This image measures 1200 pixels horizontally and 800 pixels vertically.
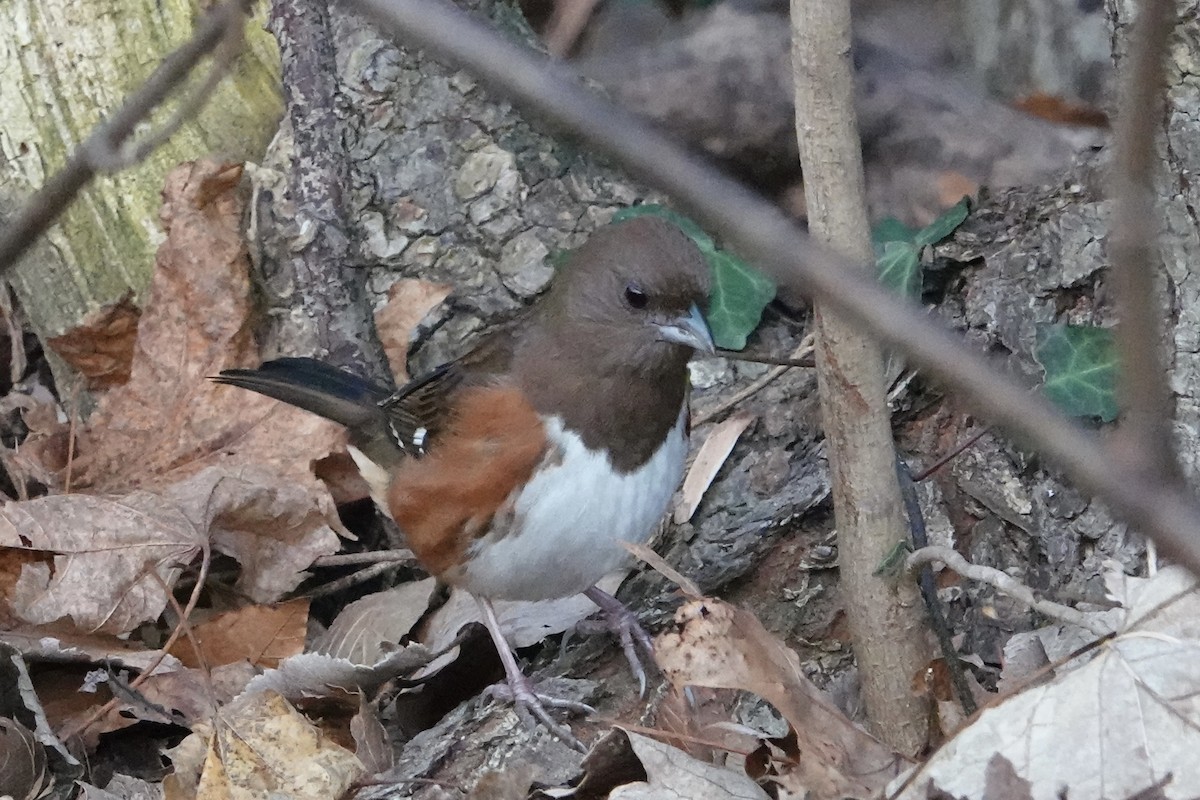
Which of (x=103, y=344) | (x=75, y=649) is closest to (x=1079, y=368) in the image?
(x=75, y=649)

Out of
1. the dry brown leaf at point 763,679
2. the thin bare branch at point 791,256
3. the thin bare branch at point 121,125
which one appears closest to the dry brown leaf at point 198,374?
the dry brown leaf at point 763,679

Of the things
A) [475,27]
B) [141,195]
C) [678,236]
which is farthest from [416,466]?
[475,27]

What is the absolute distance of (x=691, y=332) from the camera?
2416 millimetres

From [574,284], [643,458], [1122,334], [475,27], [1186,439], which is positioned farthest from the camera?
[574,284]

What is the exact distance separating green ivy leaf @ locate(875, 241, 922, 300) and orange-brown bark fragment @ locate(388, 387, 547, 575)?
2.40 feet

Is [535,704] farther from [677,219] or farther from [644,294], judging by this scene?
[677,219]

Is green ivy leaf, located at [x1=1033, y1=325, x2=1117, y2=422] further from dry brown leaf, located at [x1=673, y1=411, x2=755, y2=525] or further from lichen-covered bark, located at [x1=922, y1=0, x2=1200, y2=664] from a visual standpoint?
dry brown leaf, located at [x1=673, y1=411, x2=755, y2=525]

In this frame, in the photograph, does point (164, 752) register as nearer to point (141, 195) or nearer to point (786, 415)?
point (786, 415)

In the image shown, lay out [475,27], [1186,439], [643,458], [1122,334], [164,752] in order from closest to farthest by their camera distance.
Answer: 1. [1122,334]
2. [475,27]
3. [1186,439]
4. [164,752]
5. [643,458]

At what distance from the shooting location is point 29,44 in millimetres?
3174

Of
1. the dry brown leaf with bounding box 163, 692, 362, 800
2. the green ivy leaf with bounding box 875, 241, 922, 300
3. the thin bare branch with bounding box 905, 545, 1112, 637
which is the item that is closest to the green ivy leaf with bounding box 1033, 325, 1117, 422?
the green ivy leaf with bounding box 875, 241, 922, 300

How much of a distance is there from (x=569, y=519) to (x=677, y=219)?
81cm

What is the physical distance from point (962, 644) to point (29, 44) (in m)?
2.60

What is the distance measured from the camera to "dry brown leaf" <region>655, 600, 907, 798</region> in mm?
1789
